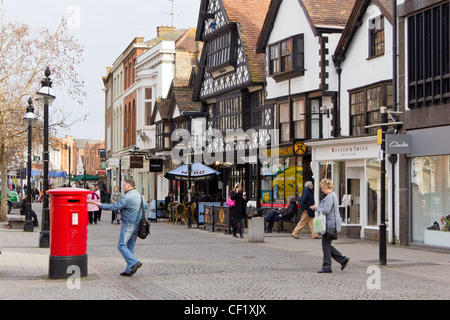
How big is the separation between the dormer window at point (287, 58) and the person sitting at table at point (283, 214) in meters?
5.08

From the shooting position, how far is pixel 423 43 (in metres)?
21.0

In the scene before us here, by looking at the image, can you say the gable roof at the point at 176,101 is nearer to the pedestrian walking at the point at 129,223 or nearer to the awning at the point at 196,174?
the awning at the point at 196,174

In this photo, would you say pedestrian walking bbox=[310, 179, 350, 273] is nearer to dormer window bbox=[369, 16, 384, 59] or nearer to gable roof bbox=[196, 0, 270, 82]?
dormer window bbox=[369, 16, 384, 59]

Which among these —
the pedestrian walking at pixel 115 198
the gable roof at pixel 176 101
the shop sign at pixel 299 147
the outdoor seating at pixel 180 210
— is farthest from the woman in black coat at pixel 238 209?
the gable roof at pixel 176 101

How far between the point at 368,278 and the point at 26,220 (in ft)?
56.5

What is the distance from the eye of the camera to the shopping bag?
47.6ft

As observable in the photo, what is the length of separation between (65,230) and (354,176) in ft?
46.8

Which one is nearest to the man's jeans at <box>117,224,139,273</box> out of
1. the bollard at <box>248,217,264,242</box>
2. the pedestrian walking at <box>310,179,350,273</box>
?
the pedestrian walking at <box>310,179,350,273</box>

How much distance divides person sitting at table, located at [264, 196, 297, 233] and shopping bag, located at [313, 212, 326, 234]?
43.8ft

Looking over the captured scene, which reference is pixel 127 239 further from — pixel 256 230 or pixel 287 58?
pixel 287 58

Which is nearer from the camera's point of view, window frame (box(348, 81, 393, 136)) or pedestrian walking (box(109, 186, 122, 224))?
window frame (box(348, 81, 393, 136))

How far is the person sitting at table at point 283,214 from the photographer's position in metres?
28.0

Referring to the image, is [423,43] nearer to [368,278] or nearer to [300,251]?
[300,251]

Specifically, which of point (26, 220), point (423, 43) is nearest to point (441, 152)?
point (423, 43)
